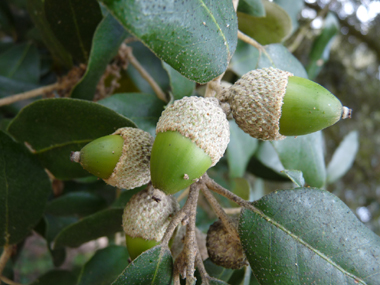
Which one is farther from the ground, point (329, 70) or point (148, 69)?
point (148, 69)

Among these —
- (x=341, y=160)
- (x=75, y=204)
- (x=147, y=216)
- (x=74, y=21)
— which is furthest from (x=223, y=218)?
(x=341, y=160)

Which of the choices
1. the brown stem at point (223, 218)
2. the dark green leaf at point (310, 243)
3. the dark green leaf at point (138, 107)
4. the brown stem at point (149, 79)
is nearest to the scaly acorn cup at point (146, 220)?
the brown stem at point (223, 218)

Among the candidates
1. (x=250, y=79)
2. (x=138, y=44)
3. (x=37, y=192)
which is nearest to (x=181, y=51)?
(x=250, y=79)

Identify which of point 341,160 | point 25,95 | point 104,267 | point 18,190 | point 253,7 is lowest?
point 104,267

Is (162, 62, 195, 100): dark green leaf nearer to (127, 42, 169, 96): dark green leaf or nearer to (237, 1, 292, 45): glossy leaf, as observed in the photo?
(127, 42, 169, 96): dark green leaf

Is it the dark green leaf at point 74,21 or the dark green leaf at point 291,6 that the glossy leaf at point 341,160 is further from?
the dark green leaf at point 74,21

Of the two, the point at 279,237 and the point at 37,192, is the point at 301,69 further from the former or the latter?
the point at 37,192

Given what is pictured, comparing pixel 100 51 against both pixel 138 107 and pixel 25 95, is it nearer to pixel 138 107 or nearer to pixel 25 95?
pixel 138 107
